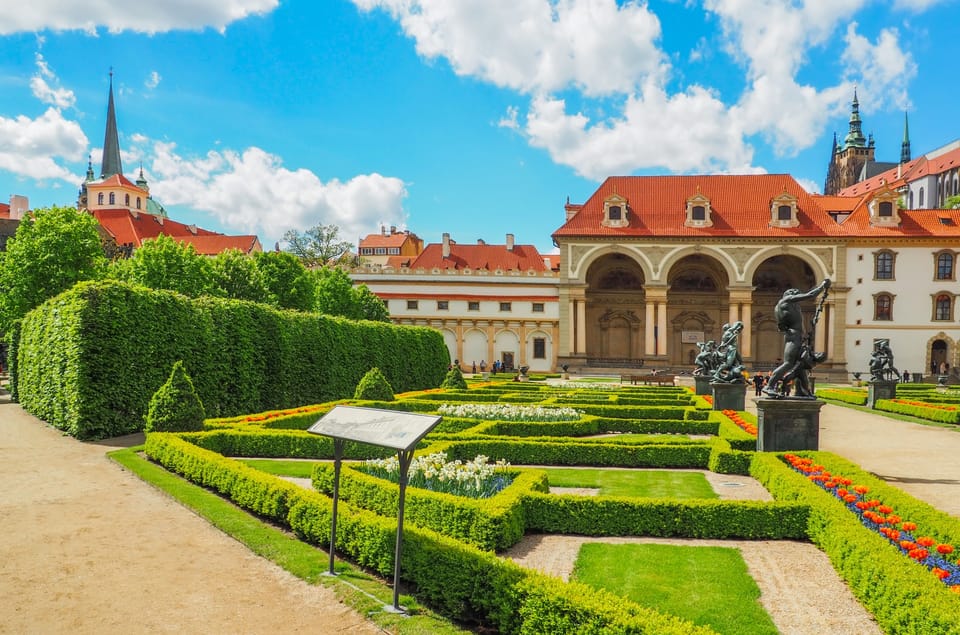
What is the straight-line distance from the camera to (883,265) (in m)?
48.3

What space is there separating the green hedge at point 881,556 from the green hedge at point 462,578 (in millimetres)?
1746

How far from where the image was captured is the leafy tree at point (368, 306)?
Answer: 46344mm

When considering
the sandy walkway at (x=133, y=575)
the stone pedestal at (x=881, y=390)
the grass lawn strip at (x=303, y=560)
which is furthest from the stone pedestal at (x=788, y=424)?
the stone pedestal at (x=881, y=390)

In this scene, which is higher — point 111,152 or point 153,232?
point 111,152

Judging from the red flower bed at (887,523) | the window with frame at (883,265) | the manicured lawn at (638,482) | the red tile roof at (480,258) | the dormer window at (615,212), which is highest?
the dormer window at (615,212)

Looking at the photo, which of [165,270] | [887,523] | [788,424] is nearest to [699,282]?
[165,270]

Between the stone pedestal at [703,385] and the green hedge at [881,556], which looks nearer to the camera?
the green hedge at [881,556]

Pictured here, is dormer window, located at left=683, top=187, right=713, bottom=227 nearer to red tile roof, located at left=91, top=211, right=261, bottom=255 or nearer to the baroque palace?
the baroque palace

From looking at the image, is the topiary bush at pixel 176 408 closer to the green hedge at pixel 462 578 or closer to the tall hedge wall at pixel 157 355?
the tall hedge wall at pixel 157 355

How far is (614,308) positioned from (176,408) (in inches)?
1700

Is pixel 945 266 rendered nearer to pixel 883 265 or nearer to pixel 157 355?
pixel 883 265

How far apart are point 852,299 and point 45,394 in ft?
162

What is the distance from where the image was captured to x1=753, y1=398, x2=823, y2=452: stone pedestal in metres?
12.1

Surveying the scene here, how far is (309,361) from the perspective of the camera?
22625 millimetres
